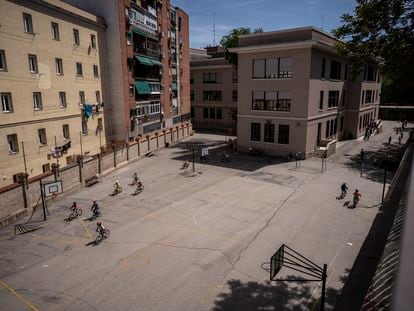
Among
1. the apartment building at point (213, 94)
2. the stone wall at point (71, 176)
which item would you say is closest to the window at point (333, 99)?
the apartment building at point (213, 94)

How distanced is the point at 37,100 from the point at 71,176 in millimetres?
8568

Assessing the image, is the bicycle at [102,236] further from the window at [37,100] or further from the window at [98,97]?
the window at [98,97]

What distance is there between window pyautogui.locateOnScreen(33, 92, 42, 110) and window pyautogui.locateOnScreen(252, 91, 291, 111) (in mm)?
23823

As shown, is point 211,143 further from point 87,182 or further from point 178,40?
point 87,182

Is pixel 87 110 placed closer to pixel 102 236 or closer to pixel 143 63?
pixel 143 63

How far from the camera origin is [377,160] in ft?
118

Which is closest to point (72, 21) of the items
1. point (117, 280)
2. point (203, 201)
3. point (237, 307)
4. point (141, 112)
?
point (141, 112)

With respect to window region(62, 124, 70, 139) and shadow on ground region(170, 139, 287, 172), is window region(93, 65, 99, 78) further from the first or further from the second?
shadow on ground region(170, 139, 287, 172)

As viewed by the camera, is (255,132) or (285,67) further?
(255,132)

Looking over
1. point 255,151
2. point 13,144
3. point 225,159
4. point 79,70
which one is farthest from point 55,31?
point 255,151

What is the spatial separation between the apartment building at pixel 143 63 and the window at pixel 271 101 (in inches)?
656

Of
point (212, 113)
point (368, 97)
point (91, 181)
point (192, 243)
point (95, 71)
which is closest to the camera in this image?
point (192, 243)

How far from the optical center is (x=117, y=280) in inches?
599

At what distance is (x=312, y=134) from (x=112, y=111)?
25.9 meters
